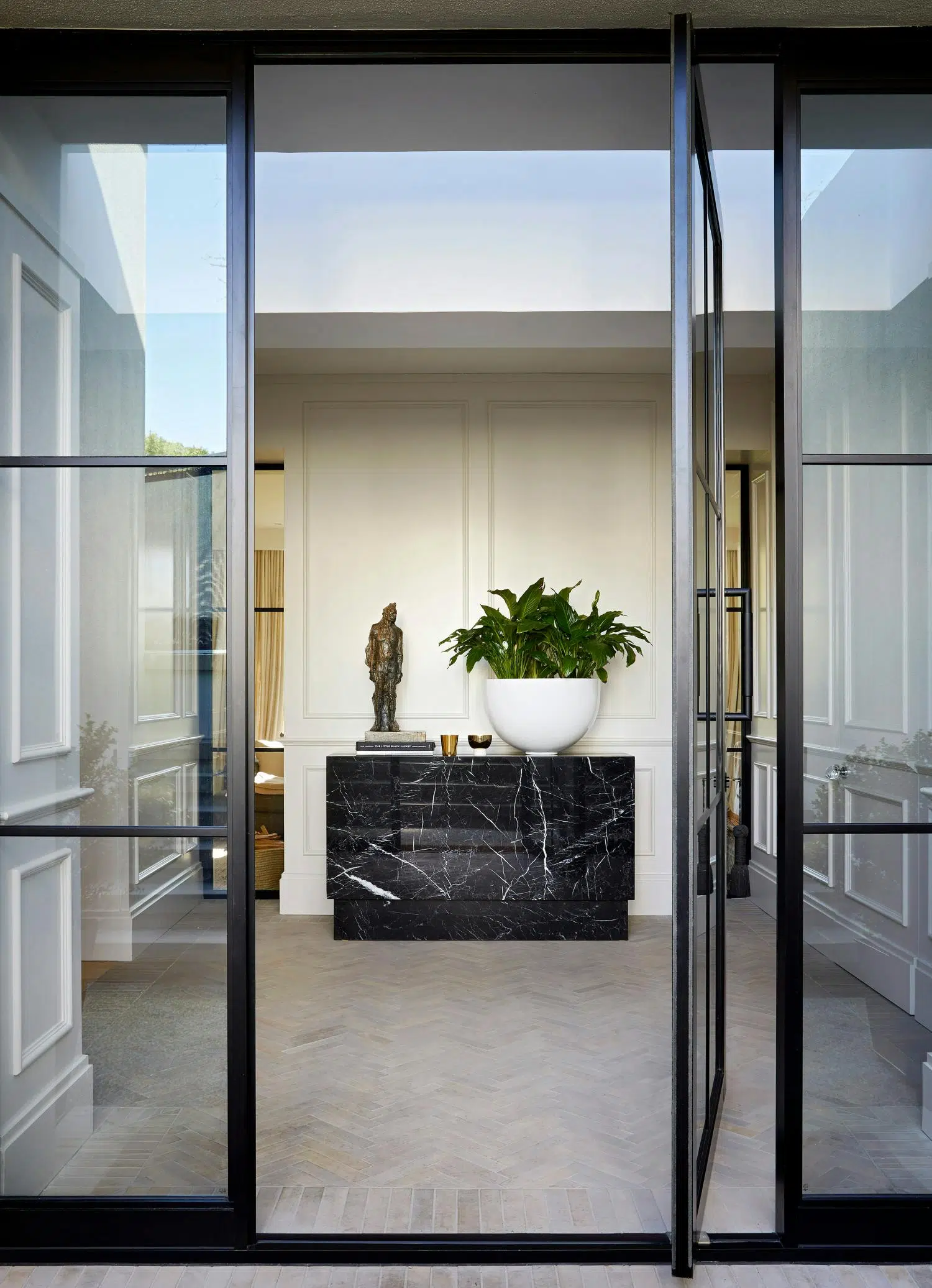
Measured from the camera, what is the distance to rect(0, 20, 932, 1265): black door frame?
2.08m

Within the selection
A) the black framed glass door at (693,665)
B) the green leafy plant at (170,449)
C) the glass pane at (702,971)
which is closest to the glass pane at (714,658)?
the black framed glass door at (693,665)

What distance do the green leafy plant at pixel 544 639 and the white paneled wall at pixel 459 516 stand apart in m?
0.36

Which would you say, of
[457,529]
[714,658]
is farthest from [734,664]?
[714,658]

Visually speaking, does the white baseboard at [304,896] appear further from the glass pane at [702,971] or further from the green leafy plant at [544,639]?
the glass pane at [702,971]

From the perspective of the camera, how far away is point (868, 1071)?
213cm

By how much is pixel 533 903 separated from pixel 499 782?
0.64m

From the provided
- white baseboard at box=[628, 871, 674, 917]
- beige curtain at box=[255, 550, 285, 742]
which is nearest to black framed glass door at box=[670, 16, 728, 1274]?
white baseboard at box=[628, 871, 674, 917]

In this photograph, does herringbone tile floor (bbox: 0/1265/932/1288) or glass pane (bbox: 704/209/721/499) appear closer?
herringbone tile floor (bbox: 0/1265/932/1288)

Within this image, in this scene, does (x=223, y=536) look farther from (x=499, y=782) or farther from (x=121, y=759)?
(x=499, y=782)

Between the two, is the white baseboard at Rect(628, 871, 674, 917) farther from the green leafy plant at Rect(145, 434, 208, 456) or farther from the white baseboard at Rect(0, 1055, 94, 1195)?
the green leafy plant at Rect(145, 434, 208, 456)

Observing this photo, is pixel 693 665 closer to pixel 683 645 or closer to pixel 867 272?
pixel 683 645

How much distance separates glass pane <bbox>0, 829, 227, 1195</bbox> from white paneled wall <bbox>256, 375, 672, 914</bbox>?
2987 mm

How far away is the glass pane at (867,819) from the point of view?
6.97ft

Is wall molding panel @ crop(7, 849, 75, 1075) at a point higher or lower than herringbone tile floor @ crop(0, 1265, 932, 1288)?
higher
